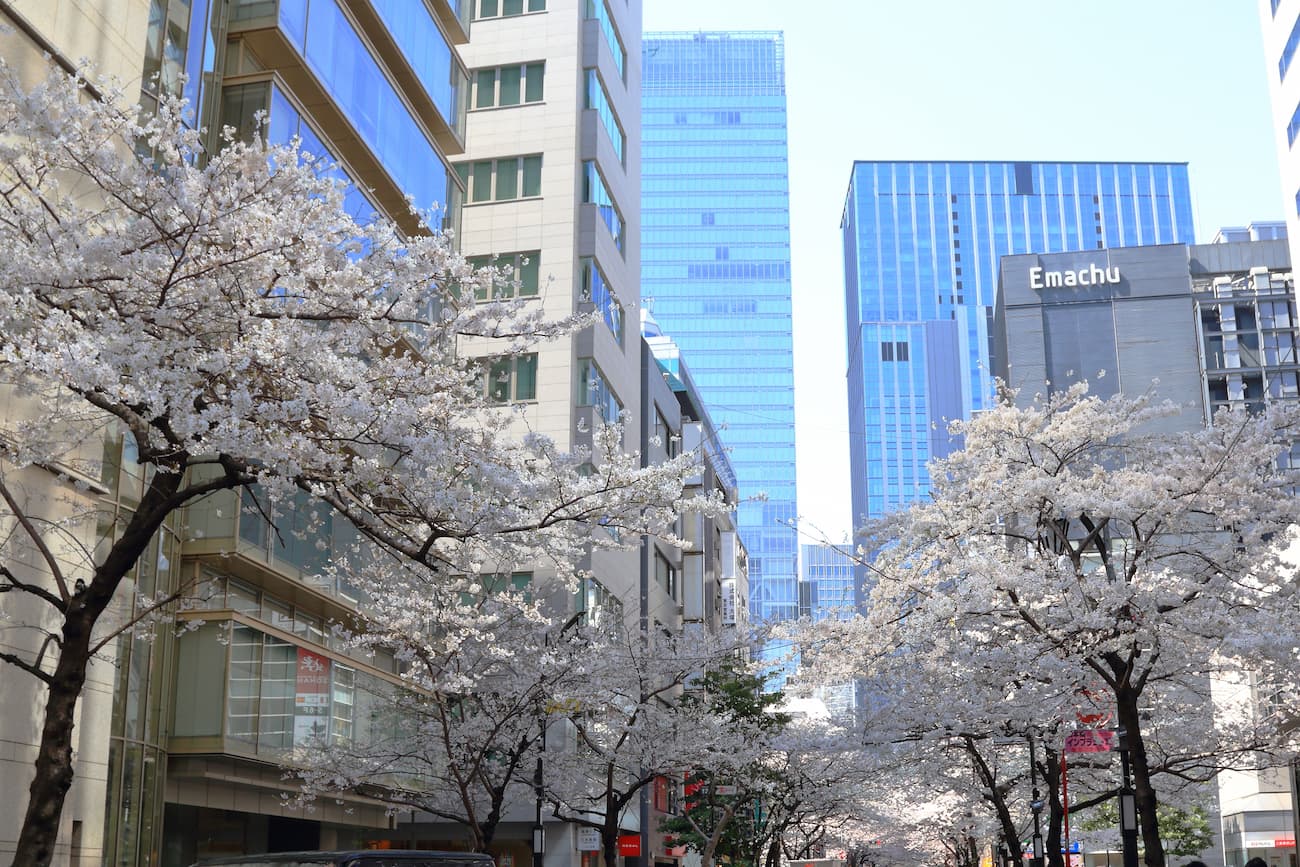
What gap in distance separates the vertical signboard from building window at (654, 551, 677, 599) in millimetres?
31325

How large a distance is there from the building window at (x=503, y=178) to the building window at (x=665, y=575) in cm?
1902

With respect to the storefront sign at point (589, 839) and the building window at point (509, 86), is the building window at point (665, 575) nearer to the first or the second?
the storefront sign at point (589, 839)

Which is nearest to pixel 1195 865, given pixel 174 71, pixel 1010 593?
pixel 1010 593

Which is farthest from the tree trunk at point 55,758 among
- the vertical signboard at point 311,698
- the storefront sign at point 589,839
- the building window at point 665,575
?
the building window at point 665,575

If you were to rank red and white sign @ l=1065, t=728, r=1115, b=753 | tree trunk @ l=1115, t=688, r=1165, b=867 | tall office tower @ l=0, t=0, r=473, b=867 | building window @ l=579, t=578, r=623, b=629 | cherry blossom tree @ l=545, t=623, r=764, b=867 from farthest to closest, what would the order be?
building window @ l=579, t=578, r=623, b=629 < cherry blossom tree @ l=545, t=623, r=764, b=867 < red and white sign @ l=1065, t=728, r=1115, b=753 < tree trunk @ l=1115, t=688, r=1165, b=867 < tall office tower @ l=0, t=0, r=473, b=867

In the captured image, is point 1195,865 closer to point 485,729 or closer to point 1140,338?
point 485,729

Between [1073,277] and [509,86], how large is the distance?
261 ft

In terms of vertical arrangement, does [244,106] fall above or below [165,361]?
above

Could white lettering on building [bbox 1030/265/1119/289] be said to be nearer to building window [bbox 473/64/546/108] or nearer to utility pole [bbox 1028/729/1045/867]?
building window [bbox 473/64/546/108]

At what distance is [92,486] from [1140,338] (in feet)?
351

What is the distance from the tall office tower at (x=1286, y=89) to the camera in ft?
201

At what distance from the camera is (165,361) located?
11.2m

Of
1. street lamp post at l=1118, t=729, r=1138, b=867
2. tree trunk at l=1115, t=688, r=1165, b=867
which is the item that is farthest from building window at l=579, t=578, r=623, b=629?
tree trunk at l=1115, t=688, r=1165, b=867

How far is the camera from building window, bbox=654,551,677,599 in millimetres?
59719
